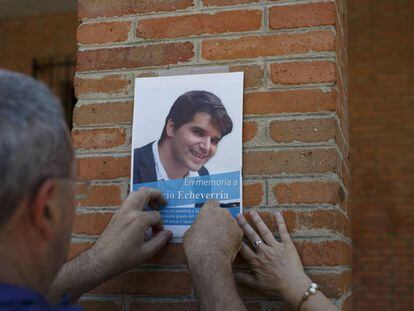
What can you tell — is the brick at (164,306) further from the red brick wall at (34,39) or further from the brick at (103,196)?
the red brick wall at (34,39)

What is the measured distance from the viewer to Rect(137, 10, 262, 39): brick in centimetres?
203

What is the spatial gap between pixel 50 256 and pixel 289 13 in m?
A: 1.19

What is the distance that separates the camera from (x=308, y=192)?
6.21 ft

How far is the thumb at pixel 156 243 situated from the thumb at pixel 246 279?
0.26 meters

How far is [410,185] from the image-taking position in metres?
5.98

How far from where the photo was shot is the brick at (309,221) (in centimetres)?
187

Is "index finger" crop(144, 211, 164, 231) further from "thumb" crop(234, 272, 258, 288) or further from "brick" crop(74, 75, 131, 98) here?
"brick" crop(74, 75, 131, 98)

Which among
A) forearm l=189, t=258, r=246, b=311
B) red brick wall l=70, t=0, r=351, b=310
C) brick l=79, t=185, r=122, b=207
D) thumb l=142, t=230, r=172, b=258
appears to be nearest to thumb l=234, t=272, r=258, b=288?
red brick wall l=70, t=0, r=351, b=310

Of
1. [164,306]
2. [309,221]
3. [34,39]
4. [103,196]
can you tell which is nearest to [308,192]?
[309,221]

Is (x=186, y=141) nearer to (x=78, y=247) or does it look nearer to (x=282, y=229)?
(x=282, y=229)

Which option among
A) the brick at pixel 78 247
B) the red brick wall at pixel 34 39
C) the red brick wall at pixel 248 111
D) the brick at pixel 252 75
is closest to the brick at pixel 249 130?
the red brick wall at pixel 248 111

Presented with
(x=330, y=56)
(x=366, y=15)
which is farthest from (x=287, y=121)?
(x=366, y=15)

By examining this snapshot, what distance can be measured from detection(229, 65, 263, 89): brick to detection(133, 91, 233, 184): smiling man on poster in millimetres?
117

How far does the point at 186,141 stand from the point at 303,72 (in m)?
0.45
